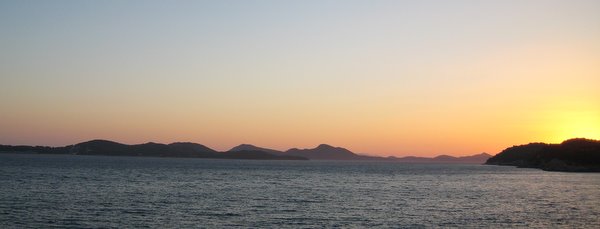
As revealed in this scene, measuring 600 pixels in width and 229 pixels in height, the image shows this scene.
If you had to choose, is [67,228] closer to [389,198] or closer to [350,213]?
[350,213]

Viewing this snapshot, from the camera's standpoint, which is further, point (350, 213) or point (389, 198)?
point (389, 198)

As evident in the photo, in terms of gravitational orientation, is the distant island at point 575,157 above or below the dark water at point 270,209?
above

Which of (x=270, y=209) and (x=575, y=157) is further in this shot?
(x=575, y=157)

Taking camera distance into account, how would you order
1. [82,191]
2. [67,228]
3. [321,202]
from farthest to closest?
[82,191]
[321,202]
[67,228]

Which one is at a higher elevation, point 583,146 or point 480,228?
point 583,146

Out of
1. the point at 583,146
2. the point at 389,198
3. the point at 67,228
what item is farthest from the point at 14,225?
the point at 583,146

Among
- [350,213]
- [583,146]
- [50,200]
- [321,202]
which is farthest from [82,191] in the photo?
[583,146]

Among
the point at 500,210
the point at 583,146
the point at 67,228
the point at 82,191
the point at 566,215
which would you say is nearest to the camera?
the point at 67,228

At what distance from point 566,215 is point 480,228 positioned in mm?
12589

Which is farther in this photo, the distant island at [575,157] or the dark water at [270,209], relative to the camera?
the distant island at [575,157]

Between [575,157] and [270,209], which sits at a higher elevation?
[575,157]

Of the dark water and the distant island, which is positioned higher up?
the distant island

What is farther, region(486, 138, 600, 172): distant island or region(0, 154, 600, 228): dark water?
region(486, 138, 600, 172): distant island

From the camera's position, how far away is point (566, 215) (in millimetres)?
50562
